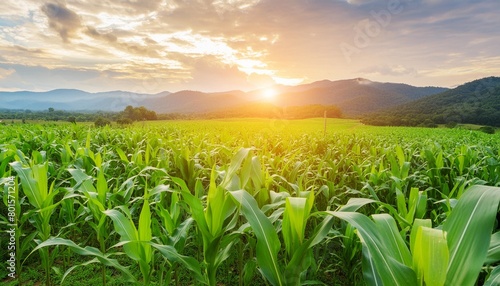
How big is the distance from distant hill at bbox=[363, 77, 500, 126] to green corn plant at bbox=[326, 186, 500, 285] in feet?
167

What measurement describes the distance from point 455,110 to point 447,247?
Result: 7381 centimetres

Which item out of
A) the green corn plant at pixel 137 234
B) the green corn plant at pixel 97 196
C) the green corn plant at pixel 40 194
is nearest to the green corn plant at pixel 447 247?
the green corn plant at pixel 137 234

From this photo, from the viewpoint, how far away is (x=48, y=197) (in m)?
2.85

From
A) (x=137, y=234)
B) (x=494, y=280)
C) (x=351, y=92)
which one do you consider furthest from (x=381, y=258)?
(x=351, y=92)

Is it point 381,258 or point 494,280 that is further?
point 494,280

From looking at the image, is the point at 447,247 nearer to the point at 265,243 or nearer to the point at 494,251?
the point at 494,251

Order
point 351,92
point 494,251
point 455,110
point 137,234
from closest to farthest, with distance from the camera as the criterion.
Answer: point 494,251
point 137,234
point 455,110
point 351,92

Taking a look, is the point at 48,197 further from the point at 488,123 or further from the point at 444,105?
the point at 444,105

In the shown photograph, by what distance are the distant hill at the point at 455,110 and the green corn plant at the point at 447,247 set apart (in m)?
50.8

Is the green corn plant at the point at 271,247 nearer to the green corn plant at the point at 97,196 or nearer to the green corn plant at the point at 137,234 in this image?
the green corn plant at the point at 137,234

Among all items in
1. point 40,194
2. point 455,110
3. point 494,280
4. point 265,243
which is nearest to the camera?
point 494,280

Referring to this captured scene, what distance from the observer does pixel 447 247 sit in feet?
3.94

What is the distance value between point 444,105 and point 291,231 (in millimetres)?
84515

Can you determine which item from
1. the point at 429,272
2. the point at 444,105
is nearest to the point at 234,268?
the point at 429,272
